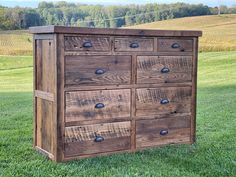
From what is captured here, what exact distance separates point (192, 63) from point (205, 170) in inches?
52.3

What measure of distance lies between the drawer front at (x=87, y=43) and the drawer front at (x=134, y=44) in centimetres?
12

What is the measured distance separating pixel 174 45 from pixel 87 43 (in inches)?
41.5

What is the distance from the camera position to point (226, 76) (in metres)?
14.2

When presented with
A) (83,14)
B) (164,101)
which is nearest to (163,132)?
(164,101)

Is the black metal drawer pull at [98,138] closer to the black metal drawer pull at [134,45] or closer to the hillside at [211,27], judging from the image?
the black metal drawer pull at [134,45]

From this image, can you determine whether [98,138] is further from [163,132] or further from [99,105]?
[163,132]

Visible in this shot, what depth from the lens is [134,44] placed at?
4469mm

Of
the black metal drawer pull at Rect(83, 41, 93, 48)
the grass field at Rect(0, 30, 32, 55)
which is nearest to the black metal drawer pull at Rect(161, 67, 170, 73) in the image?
the black metal drawer pull at Rect(83, 41, 93, 48)

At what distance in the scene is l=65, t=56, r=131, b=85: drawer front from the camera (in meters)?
4.10

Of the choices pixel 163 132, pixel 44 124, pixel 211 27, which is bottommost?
pixel 163 132

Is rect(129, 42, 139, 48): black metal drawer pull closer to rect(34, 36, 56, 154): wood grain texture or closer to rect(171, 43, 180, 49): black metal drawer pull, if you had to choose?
rect(171, 43, 180, 49): black metal drawer pull

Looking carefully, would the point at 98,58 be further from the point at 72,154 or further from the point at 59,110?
the point at 72,154

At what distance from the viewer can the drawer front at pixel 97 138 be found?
4176 mm

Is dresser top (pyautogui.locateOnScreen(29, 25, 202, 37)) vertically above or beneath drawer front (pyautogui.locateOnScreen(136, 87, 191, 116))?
above
